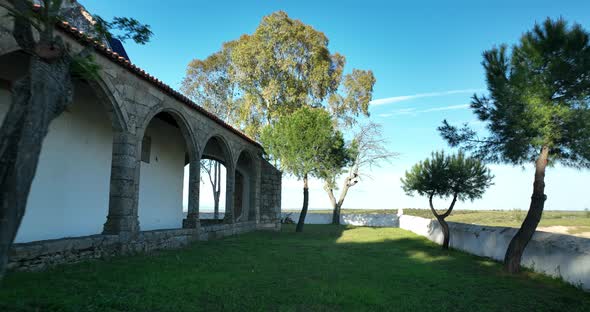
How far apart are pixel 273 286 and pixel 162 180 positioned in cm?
860

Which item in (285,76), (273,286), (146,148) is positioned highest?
(285,76)

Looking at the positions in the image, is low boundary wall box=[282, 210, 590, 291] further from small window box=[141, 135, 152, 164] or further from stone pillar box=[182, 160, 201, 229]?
small window box=[141, 135, 152, 164]

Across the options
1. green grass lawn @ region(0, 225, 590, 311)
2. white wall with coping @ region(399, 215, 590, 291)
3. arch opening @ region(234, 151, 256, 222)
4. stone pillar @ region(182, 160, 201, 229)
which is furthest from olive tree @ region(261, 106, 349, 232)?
green grass lawn @ region(0, 225, 590, 311)

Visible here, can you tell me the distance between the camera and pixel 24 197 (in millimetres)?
3188

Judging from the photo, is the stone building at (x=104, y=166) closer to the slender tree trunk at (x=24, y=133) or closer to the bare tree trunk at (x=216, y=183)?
the slender tree trunk at (x=24, y=133)

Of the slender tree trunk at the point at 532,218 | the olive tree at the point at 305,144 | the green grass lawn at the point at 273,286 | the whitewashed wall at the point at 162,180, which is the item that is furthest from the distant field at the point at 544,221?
the whitewashed wall at the point at 162,180

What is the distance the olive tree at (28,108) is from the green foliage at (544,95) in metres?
8.20

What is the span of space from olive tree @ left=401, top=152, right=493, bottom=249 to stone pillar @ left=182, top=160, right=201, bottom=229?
27.2 feet

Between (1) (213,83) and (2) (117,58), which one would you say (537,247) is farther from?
(1) (213,83)

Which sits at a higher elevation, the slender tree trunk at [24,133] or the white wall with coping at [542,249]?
the slender tree trunk at [24,133]

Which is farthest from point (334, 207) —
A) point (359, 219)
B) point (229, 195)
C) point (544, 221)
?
point (544, 221)

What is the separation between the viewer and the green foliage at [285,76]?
26453 millimetres

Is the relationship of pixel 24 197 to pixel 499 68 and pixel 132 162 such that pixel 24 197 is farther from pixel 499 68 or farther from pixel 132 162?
pixel 499 68

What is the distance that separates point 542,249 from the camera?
890cm
